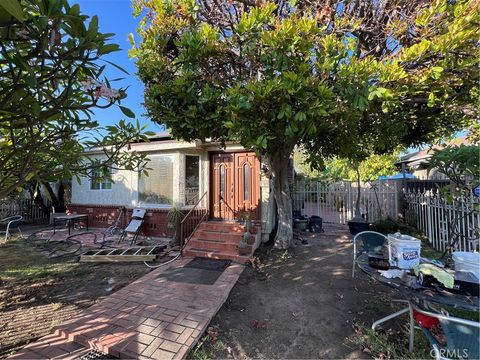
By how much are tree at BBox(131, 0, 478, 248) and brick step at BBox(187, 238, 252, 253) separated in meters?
1.42

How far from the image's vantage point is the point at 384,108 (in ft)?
13.7

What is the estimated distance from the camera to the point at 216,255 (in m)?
6.48

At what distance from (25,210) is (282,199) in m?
15.5

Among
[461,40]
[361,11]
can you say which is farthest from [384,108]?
[361,11]

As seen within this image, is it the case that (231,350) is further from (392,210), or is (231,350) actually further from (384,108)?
(392,210)

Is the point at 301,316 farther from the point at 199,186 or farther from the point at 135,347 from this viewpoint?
the point at 199,186

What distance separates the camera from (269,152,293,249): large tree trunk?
694 cm

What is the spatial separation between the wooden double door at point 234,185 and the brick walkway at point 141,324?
12.4 ft

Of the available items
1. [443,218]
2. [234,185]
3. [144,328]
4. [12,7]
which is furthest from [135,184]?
[443,218]

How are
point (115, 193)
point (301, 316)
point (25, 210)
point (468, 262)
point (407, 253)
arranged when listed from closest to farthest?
1. point (468, 262)
2. point (407, 253)
3. point (301, 316)
4. point (115, 193)
5. point (25, 210)

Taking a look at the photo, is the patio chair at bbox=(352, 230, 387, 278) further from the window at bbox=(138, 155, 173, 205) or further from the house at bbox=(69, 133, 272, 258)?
the window at bbox=(138, 155, 173, 205)

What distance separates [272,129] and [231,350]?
3676mm

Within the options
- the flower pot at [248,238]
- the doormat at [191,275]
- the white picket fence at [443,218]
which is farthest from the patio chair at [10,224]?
the white picket fence at [443,218]

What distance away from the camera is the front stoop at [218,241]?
21.2 ft
